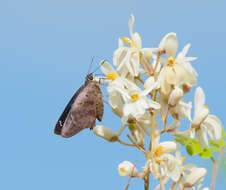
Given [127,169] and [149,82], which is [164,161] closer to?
[127,169]

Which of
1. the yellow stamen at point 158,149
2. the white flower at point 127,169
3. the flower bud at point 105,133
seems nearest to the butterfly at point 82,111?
the flower bud at point 105,133

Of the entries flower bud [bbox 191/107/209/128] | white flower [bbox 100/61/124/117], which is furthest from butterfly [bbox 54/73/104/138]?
flower bud [bbox 191/107/209/128]

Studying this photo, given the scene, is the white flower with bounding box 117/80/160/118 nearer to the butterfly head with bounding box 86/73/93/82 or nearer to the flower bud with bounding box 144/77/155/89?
the flower bud with bounding box 144/77/155/89

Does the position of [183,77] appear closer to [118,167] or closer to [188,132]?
[188,132]

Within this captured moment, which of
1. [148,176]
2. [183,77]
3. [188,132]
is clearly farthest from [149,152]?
[183,77]

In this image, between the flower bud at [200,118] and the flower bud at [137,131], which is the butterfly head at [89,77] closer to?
the flower bud at [137,131]

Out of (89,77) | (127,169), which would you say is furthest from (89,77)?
(127,169)
